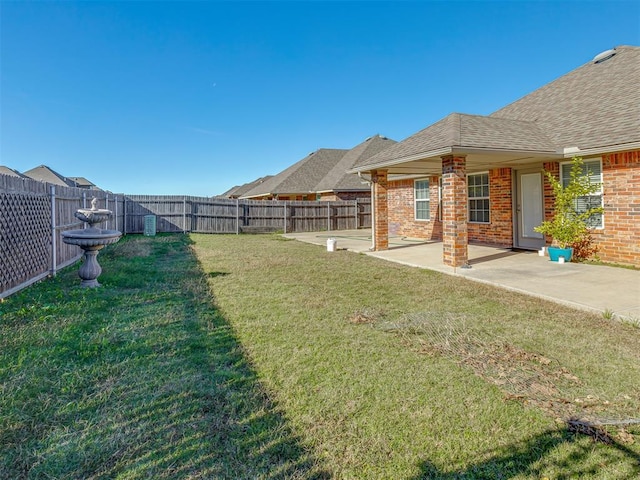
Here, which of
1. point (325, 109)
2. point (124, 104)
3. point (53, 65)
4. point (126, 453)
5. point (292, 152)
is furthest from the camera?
point (292, 152)

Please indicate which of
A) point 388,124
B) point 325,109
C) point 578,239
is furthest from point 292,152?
point 578,239

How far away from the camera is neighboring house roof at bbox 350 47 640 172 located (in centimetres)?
778

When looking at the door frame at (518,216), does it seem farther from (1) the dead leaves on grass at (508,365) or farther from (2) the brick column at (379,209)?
(1) the dead leaves on grass at (508,365)

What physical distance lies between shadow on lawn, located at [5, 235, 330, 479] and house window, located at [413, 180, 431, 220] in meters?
11.4

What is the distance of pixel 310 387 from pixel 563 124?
10714 mm

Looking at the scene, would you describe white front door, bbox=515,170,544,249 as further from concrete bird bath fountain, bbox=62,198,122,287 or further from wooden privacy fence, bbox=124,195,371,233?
wooden privacy fence, bbox=124,195,371,233

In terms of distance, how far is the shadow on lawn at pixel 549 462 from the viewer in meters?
1.87

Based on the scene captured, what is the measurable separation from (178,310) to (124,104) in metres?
16.5

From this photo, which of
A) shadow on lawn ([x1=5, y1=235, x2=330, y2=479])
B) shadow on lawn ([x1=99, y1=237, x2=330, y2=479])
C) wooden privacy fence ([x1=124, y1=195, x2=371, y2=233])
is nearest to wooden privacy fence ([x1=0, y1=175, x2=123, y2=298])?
shadow on lawn ([x1=5, y1=235, x2=330, y2=479])

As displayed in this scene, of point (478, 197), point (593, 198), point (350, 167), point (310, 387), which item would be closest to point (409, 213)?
point (478, 197)

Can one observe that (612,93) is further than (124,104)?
No

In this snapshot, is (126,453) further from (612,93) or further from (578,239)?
(612,93)

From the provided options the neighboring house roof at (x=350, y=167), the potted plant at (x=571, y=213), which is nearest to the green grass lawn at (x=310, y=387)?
the potted plant at (x=571, y=213)

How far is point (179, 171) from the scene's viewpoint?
29375 mm
